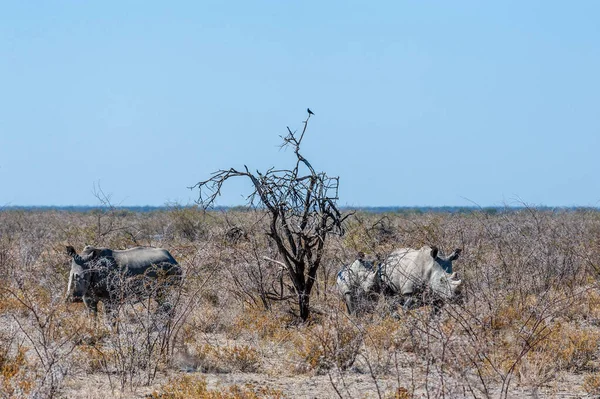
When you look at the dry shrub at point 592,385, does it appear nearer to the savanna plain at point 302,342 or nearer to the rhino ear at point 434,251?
the savanna plain at point 302,342

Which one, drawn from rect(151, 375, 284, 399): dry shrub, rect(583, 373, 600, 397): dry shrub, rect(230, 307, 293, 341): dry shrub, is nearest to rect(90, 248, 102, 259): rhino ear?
rect(230, 307, 293, 341): dry shrub

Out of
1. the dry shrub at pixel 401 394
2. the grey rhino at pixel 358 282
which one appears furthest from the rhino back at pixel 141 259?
the dry shrub at pixel 401 394

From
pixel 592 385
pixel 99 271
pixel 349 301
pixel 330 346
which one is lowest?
pixel 592 385

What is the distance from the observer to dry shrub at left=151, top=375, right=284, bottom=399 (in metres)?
7.76

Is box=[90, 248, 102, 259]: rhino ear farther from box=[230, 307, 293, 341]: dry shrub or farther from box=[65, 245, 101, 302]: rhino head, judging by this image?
box=[230, 307, 293, 341]: dry shrub

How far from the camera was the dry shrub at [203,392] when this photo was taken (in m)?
7.76

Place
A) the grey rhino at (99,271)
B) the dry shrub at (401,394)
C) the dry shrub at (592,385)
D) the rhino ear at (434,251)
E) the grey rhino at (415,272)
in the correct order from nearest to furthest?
the dry shrub at (401,394), the dry shrub at (592,385), the grey rhino at (415,272), the rhino ear at (434,251), the grey rhino at (99,271)

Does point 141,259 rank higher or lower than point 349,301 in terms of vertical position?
higher

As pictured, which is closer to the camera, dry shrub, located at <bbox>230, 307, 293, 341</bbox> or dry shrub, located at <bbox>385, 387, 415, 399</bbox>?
dry shrub, located at <bbox>385, 387, 415, 399</bbox>

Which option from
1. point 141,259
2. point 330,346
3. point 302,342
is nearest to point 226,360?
point 302,342

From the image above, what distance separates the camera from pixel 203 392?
7.86 meters

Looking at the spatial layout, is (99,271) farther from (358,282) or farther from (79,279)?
(358,282)

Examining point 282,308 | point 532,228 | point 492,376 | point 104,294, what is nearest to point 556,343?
point 492,376

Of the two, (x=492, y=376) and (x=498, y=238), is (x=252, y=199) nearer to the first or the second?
(x=492, y=376)
